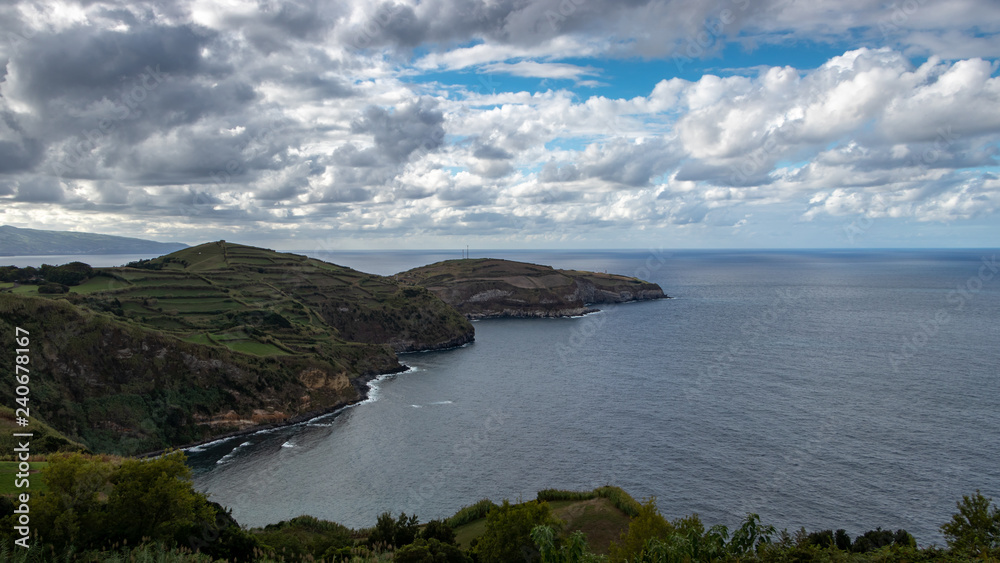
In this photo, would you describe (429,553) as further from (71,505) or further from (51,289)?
(51,289)

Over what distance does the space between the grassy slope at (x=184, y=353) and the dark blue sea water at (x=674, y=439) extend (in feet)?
24.4

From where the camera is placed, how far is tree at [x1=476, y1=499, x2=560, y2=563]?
28734 millimetres

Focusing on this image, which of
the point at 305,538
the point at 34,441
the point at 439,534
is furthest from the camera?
the point at 34,441

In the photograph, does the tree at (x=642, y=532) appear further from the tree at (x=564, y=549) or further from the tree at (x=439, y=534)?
the tree at (x=439, y=534)

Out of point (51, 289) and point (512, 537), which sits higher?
point (51, 289)

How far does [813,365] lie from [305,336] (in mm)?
100345

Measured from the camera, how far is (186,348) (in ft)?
275

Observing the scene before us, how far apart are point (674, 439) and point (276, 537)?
162ft

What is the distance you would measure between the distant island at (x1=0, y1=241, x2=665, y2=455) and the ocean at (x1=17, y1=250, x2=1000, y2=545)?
260 inches

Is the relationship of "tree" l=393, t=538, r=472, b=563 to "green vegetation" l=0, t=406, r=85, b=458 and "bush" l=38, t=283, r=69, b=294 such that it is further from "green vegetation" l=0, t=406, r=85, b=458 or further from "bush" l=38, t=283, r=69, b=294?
"bush" l=38, t=283, r=69, b=294

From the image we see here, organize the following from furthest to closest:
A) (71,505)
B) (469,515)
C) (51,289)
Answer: (51,289) < (469,515) < (71,505)

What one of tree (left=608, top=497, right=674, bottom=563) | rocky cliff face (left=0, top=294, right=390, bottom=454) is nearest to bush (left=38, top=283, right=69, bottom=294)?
rocky cliff face (left=0, top=294, right=390, bottom=454)

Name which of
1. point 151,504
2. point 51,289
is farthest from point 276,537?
point 51,289

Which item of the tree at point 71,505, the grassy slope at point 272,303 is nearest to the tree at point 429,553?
the tree at point 71,505
